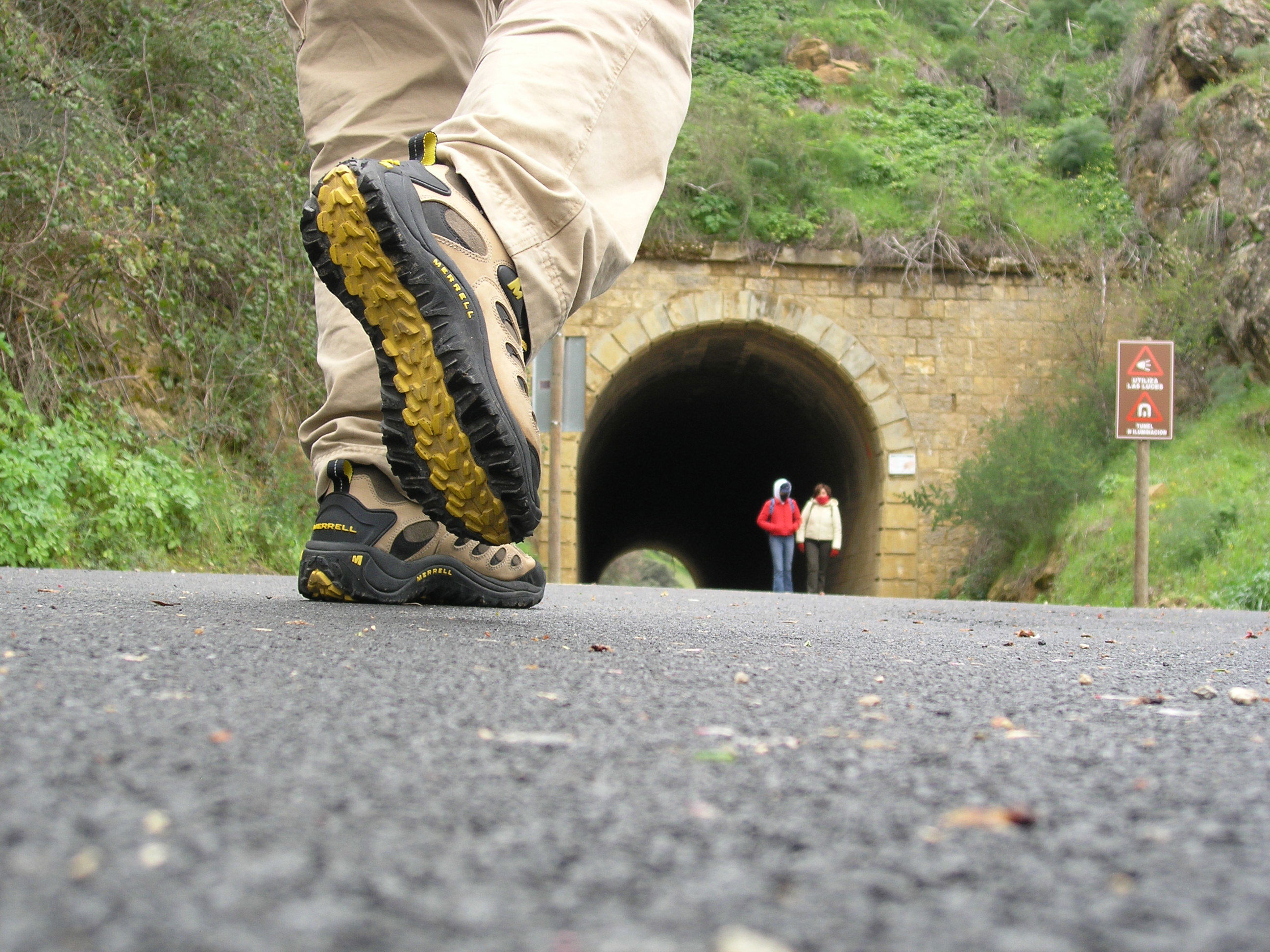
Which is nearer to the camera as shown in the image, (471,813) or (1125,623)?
(471,813)

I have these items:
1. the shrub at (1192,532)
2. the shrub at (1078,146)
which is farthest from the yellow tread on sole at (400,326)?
the shrub at (1078,146)

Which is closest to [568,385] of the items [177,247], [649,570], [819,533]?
[177,247]

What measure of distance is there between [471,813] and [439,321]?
3.80 ft

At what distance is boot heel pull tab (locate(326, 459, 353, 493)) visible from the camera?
2.33 metres

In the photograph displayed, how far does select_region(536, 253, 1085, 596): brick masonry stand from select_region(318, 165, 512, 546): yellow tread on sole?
10.6 meters

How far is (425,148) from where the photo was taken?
6.04 feet

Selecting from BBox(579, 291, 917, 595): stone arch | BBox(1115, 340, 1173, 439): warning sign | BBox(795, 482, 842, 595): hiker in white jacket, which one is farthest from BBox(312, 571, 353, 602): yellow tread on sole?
BBox(795, 482, 842, 595): hiker in white jacket

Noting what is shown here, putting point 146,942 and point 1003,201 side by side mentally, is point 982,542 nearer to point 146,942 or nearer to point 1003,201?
point 1003,201

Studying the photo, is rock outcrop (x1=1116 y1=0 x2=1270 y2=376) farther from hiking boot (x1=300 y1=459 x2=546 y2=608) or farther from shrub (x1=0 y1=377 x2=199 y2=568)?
hiking boot (x1=300 y1=459 x2=546 y2=608)

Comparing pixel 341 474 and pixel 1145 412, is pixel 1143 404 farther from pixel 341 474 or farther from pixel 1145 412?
pixel 341 474

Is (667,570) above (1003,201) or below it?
below

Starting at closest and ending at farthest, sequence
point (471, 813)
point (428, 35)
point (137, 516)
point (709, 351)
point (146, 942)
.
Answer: point (146, 942), point (471, 813), point (428, 35), point (137, 516), point (709, 351)

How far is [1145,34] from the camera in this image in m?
14.5

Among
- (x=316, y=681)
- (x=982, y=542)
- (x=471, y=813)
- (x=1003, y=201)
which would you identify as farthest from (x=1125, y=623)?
(x=1003, y=201)
